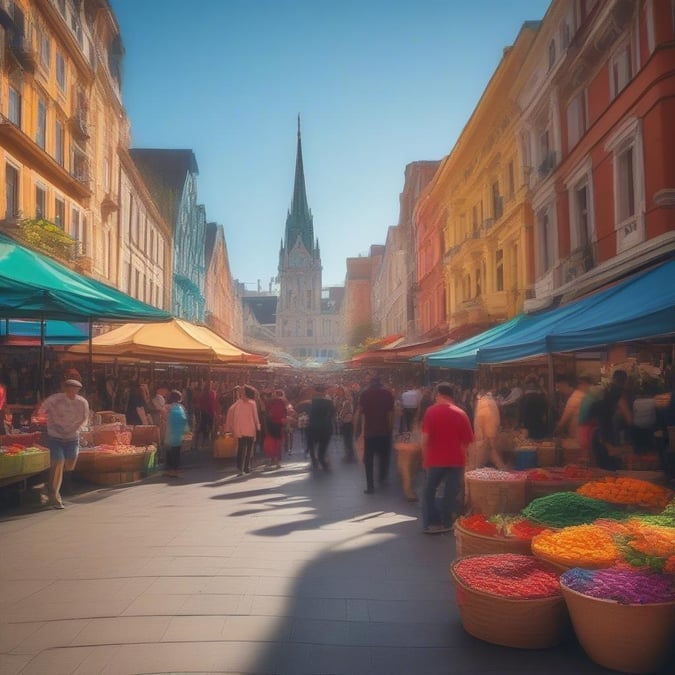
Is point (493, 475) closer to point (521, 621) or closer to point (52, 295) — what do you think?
point (521, 621)

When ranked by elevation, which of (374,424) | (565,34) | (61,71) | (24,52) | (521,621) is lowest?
(521,621)

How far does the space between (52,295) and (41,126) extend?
13604 mm

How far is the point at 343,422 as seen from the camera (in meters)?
17.4

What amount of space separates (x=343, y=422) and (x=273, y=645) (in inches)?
518

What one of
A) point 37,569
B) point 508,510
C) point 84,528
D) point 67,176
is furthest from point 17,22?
point 508,510

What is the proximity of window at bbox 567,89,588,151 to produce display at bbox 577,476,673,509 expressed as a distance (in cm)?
1205

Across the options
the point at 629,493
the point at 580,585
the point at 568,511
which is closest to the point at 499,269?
the point at 629,493

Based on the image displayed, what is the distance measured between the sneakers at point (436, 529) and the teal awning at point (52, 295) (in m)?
5.90

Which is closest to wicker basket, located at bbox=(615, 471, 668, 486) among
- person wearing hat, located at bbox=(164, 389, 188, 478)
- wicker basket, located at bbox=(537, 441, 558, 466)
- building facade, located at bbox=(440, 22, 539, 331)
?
wicker basket, located at bbox=(537, 441, 558, 466)

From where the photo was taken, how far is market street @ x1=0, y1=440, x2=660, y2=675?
404 cm

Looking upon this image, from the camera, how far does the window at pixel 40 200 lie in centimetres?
2014

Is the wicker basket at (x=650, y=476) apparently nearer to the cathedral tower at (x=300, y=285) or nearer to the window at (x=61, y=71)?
the window at (x=61, y=71)

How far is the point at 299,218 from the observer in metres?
126

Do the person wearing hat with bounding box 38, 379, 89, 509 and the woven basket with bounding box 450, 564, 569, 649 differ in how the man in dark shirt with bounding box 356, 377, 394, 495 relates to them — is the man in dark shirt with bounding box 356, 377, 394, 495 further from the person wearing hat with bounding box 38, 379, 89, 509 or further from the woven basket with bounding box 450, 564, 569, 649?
the woven basket with bounding box 450, 564, 569, 649
